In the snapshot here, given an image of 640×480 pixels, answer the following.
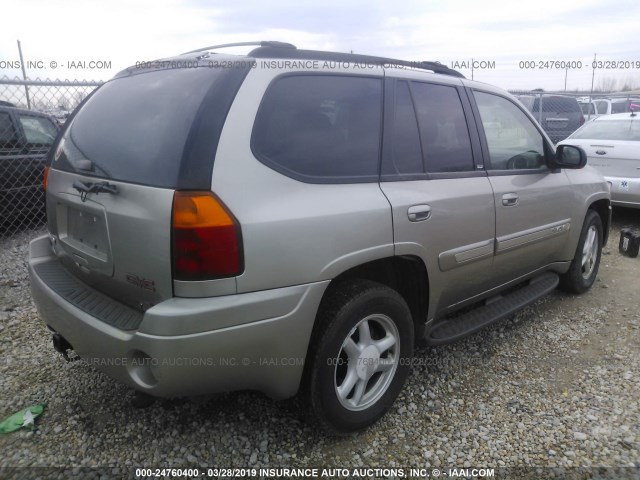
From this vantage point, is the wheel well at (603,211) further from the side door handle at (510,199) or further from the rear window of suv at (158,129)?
the rear window of suv at (158,129)

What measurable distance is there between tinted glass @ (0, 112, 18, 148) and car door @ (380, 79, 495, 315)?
16.9 feet

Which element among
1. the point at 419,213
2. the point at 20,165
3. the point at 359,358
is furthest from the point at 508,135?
the point at 20,165

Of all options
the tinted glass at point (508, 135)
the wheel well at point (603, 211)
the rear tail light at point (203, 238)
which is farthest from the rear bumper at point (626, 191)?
the rear tail light at point (203, 238)

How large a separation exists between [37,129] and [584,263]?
6.60 m

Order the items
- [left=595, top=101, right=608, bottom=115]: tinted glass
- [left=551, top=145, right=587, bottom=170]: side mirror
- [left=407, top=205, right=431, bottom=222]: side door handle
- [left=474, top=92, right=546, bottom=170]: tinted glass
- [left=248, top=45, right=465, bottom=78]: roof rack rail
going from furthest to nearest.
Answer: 1. [left=595, top=101, right=608, bottom=115]: tinted glass
2. [left=551, top=145, right=587, bottom=170]: side mirror
3. [left=474, top=92, right=546, bottom=170]: tinted glass
4. [left=407, top=205, right=431, bottom=222]: side door handle
5. [left=248, top=45, right=465, bottom=78]: roof rack rail

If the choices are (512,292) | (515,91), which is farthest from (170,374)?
(515,91)

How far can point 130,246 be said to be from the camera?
1.88 meters

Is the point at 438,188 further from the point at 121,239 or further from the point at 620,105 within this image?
the point at 620,105

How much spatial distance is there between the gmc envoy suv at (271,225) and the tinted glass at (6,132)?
12.4 feet

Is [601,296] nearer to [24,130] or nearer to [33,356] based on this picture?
[33,356]

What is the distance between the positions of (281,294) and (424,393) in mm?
1360

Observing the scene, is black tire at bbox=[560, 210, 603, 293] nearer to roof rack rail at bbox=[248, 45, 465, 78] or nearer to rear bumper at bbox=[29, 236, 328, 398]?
roof rack rail at bbox=[248, 45, 465, 78]

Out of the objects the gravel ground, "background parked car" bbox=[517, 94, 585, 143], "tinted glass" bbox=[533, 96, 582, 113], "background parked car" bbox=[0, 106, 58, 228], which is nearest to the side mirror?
the gravel ground

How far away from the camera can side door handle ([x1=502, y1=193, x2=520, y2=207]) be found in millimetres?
3025
